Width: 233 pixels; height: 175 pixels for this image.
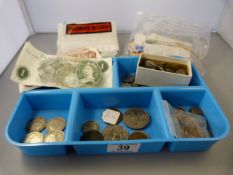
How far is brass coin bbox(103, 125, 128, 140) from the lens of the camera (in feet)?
1.72

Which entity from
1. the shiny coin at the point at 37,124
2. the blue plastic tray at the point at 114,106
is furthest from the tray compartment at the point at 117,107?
the shiny coin at the point at 37,124

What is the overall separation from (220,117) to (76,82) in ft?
1.31

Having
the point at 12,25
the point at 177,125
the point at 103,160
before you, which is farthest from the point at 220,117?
the point at 12,25

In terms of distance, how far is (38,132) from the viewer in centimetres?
54

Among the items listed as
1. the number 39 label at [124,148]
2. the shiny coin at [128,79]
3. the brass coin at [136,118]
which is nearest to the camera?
the number 39 label at [124,148]

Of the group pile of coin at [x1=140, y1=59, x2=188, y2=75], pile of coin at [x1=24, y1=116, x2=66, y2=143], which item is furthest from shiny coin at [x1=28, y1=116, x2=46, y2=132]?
pile of coin at [x1=140, y1=59, x2=188, y2=75]

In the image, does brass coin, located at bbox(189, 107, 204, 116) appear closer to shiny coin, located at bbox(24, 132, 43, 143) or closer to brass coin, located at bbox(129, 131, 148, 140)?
brass coin, located at bbox(129, 131, 148, 140)

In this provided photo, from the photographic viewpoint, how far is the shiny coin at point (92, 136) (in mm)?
520

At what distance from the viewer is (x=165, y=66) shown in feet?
2.08

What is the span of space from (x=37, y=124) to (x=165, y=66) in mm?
405

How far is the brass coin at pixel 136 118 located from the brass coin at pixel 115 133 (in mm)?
27

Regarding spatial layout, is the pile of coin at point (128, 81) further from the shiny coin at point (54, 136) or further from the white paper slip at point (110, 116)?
the shiny coin at point (54, 136)

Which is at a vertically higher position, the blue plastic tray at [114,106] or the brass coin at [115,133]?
the blue plastic tray at [114,106]

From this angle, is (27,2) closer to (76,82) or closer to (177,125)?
(76,82)
